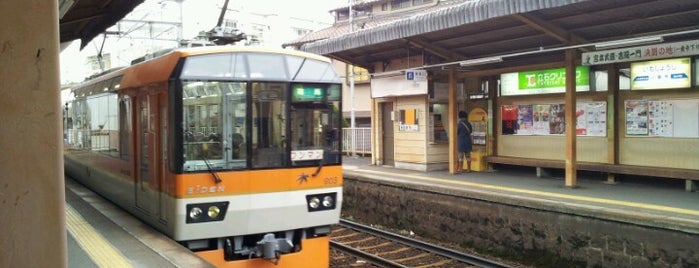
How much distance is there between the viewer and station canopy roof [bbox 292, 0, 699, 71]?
807 cm

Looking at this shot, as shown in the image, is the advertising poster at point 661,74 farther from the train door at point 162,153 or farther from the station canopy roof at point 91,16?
the station canopy roof at point 91,16

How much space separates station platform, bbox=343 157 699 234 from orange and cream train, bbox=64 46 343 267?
350 cm

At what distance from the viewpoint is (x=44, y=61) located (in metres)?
2.16

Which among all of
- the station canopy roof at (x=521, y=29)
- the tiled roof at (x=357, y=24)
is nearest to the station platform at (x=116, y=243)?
the station canopy roof at (x=521, y=29)

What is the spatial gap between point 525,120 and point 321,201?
6.58 m

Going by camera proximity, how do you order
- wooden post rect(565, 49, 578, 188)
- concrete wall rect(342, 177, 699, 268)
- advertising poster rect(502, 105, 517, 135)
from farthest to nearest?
advertising poster rect(502, 105, 517, 135), wooden post rect(565, 49, 578, 188), concrete wall rect(342, 177, 699, 268)

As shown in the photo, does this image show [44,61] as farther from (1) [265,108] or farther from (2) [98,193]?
(2) [98,193]

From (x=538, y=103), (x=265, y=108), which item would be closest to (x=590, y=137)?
(x=538, y=103)

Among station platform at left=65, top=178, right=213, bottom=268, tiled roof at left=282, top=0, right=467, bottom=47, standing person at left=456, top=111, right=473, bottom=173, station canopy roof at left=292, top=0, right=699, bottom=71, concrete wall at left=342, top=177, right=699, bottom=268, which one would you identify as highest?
tiled roof at left=282, top=0, right=467, bottom=47

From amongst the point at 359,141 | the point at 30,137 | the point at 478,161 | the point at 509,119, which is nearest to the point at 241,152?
the point at 30,137

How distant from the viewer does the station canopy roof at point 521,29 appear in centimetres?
807

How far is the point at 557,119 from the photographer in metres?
10.7

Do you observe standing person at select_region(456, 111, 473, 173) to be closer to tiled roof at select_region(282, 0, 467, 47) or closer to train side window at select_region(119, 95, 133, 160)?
train side window at select_region(119, 95, 133, 160)

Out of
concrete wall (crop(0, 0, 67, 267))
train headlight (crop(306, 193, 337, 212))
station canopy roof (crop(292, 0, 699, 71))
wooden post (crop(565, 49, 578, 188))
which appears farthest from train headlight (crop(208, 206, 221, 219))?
wooden post (crop(565, 49, 578, 188))
